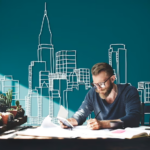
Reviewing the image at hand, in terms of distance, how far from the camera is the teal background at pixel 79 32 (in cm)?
367

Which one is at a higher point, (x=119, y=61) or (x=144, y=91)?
(x=119, y=61)

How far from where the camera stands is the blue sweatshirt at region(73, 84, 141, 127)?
2.27m

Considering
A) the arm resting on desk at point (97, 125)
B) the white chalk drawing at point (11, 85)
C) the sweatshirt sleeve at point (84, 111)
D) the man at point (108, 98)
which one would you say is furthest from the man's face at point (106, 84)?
the white chalk drawing at point (11, 85)

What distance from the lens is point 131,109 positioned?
222cm

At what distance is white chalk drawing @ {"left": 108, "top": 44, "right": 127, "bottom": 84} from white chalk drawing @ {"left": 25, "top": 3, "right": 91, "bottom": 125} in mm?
474

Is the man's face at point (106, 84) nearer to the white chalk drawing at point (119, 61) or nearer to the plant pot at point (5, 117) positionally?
the plant pot at point (5, 117)

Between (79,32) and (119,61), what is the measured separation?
86cm

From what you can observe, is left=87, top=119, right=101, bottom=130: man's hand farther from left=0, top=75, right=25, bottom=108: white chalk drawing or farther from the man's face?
left=0, top=75, right=25, bottom=108: white chalk drawing

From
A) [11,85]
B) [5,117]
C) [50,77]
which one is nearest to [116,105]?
[5,117]
